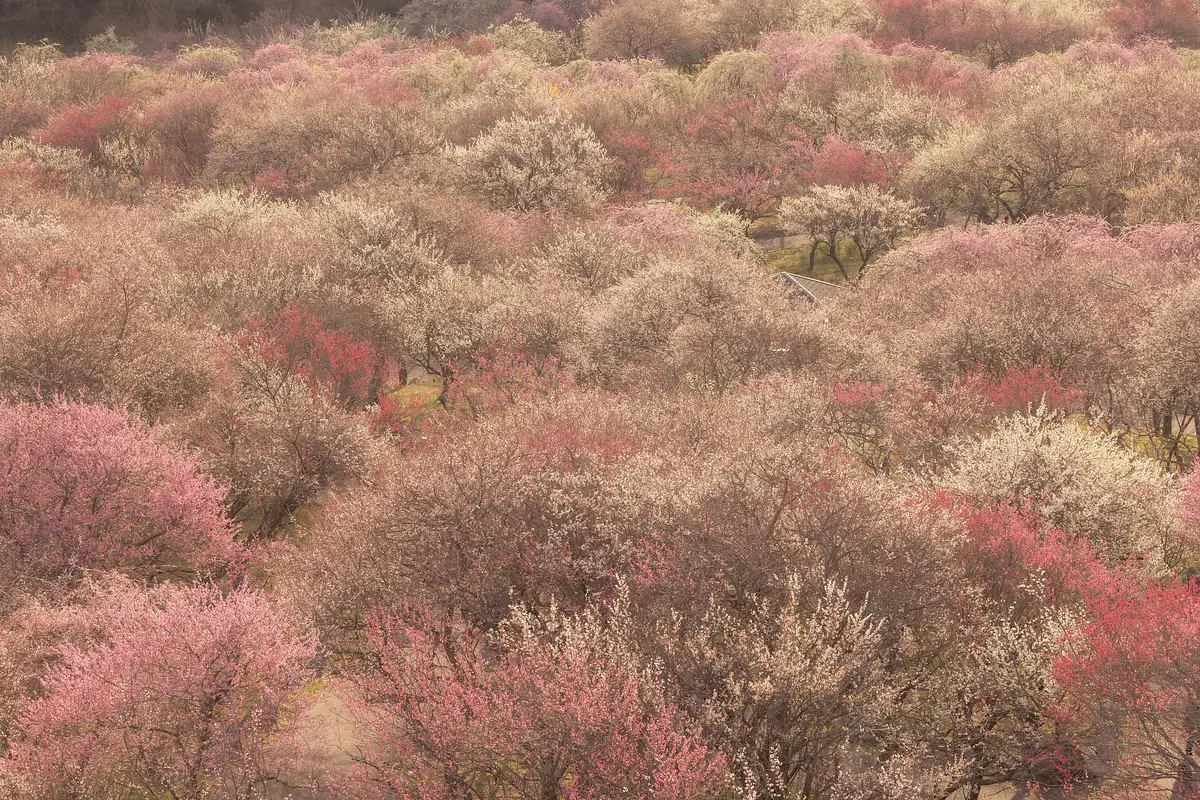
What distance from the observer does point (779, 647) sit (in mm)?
15555

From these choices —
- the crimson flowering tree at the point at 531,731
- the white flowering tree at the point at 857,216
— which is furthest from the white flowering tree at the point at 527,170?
the crimson flowering tree at the point at 531,731

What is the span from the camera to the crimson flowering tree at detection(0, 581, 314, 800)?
1608cm

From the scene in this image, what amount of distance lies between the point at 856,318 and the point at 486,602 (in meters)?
21.1

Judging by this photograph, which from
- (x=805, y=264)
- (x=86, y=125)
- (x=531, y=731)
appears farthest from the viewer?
(x=86, y=125)

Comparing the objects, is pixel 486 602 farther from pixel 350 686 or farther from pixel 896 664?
pixel 896 664

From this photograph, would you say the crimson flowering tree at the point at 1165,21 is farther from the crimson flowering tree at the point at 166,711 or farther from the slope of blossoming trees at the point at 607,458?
the crimson flowering tree at the point at 166,711

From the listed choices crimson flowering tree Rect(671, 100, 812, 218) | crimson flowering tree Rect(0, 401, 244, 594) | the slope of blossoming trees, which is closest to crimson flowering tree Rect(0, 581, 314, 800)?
the slope of blossoming trees

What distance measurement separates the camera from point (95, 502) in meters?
21.8

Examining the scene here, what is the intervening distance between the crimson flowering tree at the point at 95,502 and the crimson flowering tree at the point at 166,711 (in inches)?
155

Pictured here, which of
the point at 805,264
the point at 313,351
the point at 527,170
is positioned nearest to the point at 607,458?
the point at 313,351

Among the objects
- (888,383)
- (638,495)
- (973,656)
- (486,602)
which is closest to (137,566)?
(486,602)

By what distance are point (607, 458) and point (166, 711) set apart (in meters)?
10.9

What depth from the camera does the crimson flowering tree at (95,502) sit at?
21.1 metres

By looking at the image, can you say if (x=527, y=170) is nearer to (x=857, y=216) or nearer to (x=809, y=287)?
(x=809, y=287)
